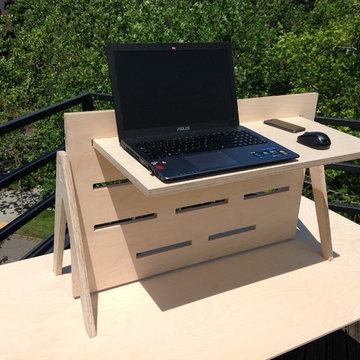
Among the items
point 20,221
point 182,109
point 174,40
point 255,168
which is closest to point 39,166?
point 20,221

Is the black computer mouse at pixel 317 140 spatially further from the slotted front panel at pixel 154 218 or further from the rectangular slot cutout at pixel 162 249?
the rectangular slot cutout at pixel 162 249

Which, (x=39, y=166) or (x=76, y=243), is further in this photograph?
(x=39, y=166)

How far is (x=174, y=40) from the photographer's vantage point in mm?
7809

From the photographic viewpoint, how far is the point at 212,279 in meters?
1.65

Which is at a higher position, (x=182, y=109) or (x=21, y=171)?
Answer: (x=182, y=109)

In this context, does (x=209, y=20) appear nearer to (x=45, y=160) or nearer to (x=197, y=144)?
(x=45, y=160)

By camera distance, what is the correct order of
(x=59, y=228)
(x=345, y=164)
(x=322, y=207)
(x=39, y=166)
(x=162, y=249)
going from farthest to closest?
(x=345, y=164) → (x=39, y=166) → (x=322, y=207) → (x=162, y=249) → (x=59, y=228)

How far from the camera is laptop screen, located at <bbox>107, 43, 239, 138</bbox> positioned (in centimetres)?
138

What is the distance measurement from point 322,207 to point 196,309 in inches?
27.6

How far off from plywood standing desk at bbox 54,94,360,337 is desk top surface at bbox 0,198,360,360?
64 millimetres

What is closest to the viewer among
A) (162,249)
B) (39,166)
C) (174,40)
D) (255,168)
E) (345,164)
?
(255,168)

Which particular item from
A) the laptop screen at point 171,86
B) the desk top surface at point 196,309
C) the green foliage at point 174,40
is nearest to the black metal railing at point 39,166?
the desk top surface at point 196,309

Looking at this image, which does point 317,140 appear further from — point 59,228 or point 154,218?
point 59,228

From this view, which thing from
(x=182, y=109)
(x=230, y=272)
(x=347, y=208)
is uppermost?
(x=182, y=109)
